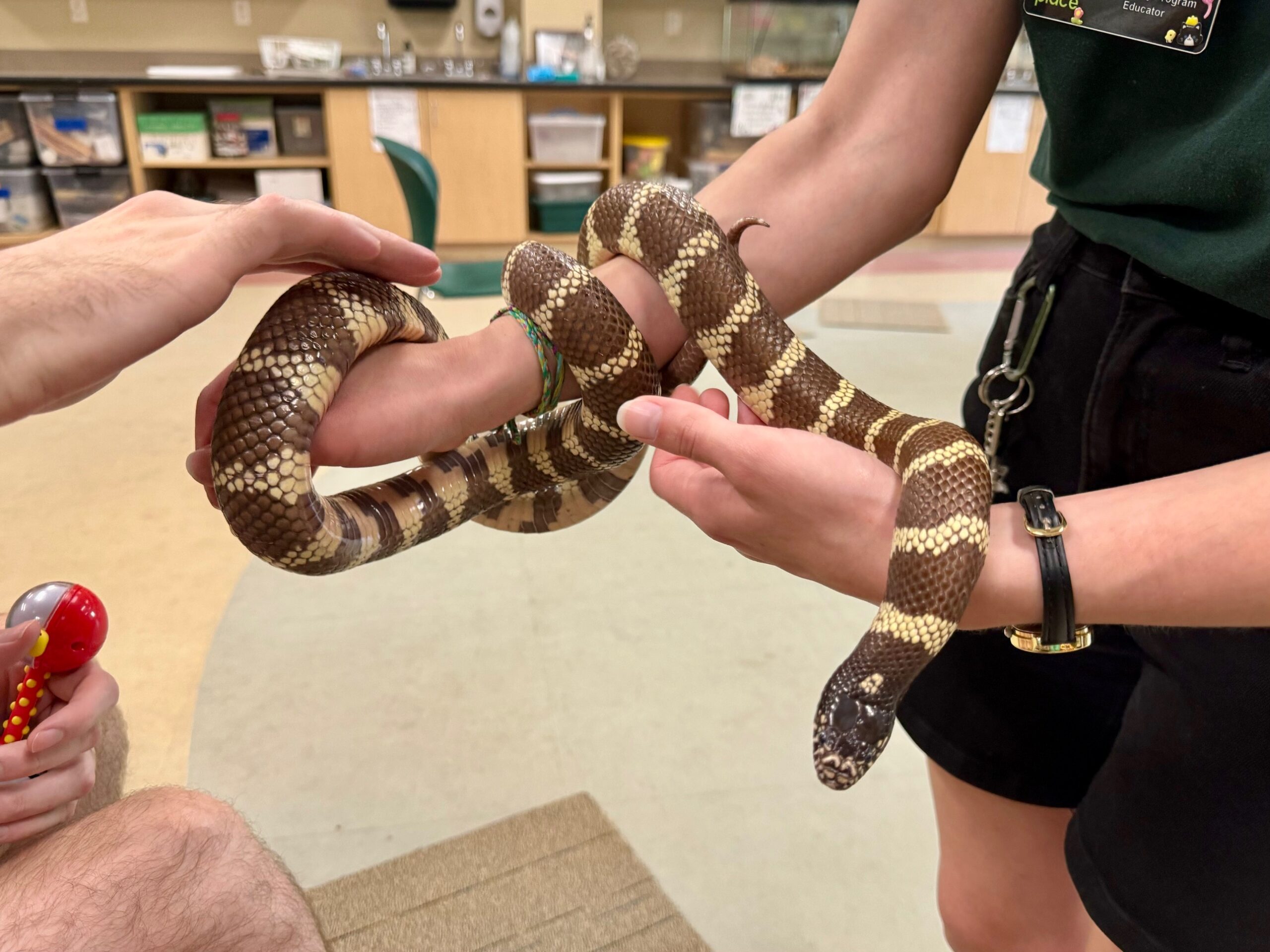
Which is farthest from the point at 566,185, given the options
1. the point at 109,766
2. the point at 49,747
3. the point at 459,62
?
the point at 49,747

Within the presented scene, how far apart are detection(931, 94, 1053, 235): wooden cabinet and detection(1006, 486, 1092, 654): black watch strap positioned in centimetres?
747

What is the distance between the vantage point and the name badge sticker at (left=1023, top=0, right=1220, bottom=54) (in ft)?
3.51

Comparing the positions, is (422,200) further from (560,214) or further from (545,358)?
(545,358)

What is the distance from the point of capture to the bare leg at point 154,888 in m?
1.39

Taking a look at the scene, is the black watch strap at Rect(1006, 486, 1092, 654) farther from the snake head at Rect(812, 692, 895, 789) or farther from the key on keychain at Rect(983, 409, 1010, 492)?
the key on keychain at Rect(983, 409, 1010, 492)

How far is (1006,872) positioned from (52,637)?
1.73m

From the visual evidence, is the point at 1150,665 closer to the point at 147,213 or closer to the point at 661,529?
the point at 147,213

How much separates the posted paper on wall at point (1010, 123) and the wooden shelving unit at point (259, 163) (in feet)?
18.1

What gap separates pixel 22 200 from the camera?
22.4 feet

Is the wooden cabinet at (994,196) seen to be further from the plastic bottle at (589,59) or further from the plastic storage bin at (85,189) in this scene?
the plastic storage bin at (85,189)

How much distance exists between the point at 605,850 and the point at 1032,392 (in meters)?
1.58

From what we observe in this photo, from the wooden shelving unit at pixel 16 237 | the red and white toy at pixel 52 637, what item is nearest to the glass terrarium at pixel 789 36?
the wooden shelving unit at pixel 16 237

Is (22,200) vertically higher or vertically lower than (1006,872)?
higher

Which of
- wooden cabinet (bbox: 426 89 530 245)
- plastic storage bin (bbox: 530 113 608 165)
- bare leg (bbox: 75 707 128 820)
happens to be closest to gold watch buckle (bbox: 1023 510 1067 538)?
bare leg (bbox: 75 707 128 820)
